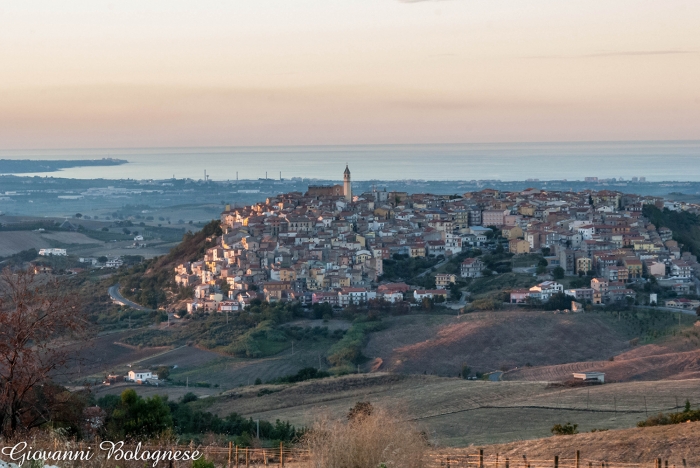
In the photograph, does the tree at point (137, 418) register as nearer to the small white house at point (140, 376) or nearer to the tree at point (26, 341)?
the tree at point (26, 341)

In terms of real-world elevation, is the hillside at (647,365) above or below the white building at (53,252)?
above

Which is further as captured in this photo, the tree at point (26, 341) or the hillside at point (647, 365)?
the hillside at point (647, 365)

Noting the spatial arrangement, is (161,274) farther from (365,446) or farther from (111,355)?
(365,446)

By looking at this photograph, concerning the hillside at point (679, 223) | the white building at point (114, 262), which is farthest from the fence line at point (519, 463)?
the white building at point (114, 262)

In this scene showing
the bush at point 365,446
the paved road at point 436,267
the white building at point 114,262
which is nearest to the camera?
the bush at point 365,446

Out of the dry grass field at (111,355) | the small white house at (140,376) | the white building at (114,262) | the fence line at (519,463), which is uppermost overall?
the fence line at (519,463)

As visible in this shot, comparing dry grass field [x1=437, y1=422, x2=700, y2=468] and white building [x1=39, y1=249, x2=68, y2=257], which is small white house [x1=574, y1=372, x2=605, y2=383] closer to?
dry grass field [x1=437, y1=422, x2=700, y2=468]

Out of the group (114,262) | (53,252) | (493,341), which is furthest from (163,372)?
(53,252)
